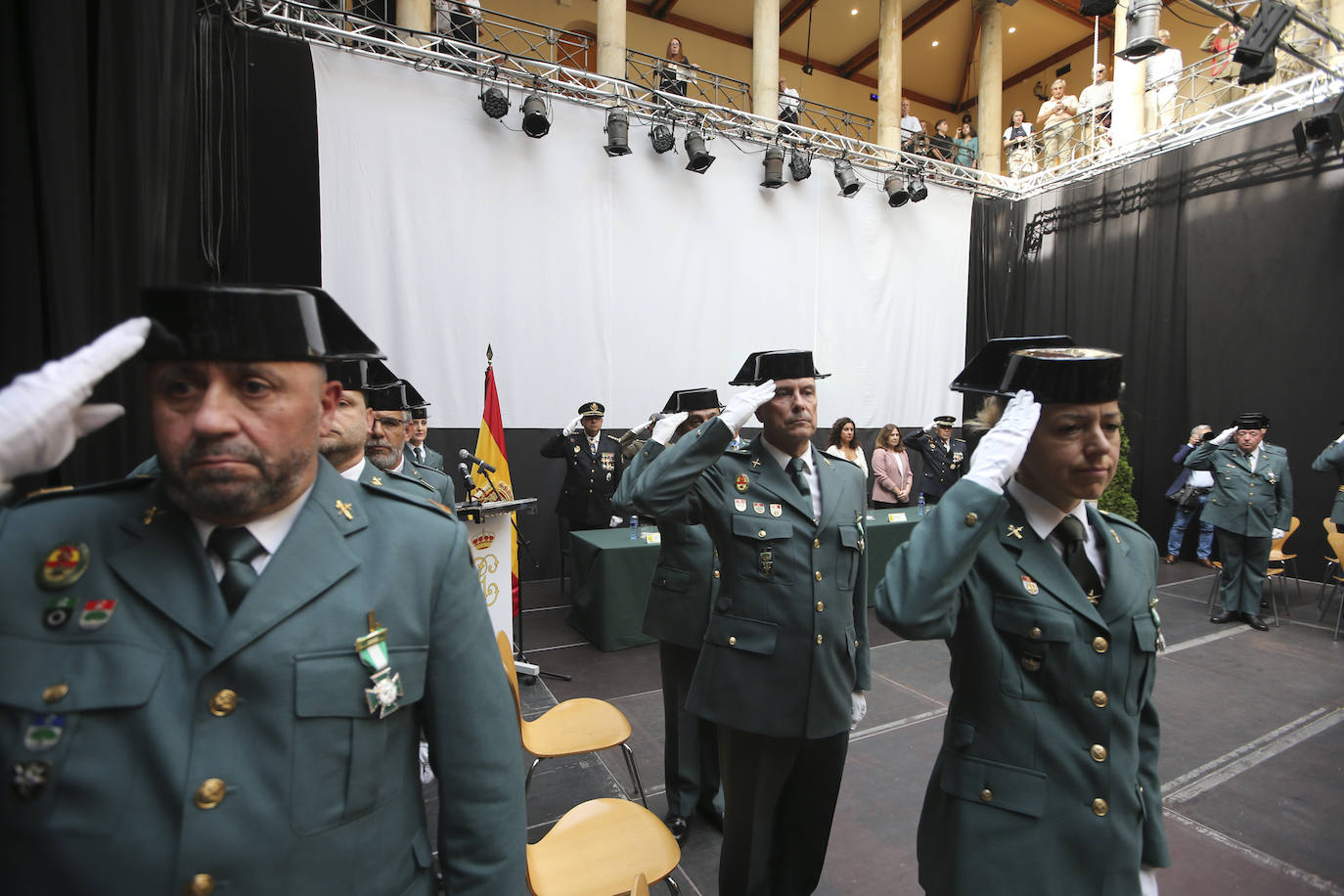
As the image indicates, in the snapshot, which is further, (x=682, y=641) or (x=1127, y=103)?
(x=1127, y=103)

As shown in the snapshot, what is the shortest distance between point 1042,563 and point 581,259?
6.82 m

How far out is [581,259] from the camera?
24.5 feet

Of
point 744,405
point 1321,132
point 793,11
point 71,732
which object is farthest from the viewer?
point 793,11

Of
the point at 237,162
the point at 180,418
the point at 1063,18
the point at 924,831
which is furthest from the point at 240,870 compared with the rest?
the point at 1063,18

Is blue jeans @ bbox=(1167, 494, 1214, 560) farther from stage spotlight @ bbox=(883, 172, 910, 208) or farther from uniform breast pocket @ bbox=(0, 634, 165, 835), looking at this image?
uniform breast pocket @ bbox=(0, 634, 165, 835)

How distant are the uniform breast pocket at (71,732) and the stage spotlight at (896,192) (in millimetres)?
10114

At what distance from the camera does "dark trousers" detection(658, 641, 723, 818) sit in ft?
9.15

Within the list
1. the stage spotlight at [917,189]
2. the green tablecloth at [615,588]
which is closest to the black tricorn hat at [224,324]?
the green tablecloth at [615,588]

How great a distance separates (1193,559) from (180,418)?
36.9ft

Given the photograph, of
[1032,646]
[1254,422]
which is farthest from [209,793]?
[1254,422]

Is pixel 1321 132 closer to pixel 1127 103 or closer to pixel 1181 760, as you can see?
pixel 1127 103

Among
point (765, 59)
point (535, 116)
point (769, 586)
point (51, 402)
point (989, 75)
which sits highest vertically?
point (989, 75)

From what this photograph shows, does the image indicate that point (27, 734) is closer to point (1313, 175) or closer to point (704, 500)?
point (704, 500)

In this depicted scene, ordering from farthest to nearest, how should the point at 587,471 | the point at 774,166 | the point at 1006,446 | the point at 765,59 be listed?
the point at 765,59, the point at 774,166, the point at 587,471, the point at 1006,446
